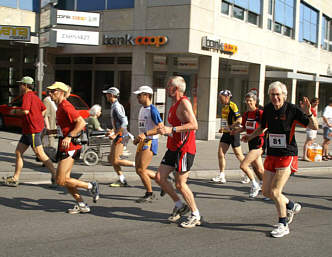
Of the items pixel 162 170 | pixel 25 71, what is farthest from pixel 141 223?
pixel 25 71

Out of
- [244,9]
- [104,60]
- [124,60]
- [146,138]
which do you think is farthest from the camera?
[104,60]

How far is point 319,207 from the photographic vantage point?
708cm

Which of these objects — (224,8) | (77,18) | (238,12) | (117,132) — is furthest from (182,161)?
(238,12)

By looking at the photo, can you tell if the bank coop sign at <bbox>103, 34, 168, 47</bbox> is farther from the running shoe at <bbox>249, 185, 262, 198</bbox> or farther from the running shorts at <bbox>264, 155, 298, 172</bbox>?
the running shorts at <bbox>264, 155, 298, 172</bbox>

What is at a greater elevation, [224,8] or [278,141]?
[224,8]

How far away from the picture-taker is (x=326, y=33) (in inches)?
1185

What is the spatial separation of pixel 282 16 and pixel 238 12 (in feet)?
16.2

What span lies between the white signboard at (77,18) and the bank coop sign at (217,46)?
12.9 feet

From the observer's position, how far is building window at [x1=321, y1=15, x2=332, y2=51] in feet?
96.3

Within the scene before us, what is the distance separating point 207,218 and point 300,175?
525cm

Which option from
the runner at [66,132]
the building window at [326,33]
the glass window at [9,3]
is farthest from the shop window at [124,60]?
the building window at [326,33]

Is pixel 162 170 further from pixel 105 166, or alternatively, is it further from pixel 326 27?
pixel 326 27

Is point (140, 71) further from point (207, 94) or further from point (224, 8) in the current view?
point (224, 8)

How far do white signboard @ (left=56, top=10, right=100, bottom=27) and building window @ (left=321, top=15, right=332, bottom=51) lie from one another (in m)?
19.4
